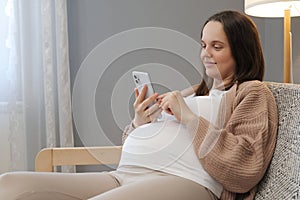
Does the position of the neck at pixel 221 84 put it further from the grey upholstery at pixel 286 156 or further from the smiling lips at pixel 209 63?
the grey upholstery at pixel 286 156

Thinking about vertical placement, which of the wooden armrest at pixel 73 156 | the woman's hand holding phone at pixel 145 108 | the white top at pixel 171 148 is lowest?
the wooden armrest at pixel 73 156

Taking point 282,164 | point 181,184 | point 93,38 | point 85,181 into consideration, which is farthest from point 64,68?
point 282,164

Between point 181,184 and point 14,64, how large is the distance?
1.31 m

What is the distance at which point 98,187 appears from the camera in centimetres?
109

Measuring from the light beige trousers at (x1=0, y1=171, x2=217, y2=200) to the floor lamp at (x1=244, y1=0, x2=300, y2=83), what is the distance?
769mm

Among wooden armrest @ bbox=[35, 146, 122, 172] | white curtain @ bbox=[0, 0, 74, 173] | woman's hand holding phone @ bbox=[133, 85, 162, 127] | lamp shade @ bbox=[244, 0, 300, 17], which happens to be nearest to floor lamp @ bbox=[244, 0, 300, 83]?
lamp shade @ bbox=[244, 0, 300, 17]

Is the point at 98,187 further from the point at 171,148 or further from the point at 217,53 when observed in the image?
the point at 217,53

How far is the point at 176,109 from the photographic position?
1.06 meters

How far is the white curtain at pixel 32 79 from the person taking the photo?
1.95 meters

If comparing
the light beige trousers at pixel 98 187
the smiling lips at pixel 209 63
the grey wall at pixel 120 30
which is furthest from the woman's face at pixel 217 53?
the grey wall at pixel 120 30

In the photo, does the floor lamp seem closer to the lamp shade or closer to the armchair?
the lamp shade

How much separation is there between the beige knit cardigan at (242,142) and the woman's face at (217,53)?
15cm

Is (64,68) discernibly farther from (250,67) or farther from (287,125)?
(287,125)

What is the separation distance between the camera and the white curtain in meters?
1.95
